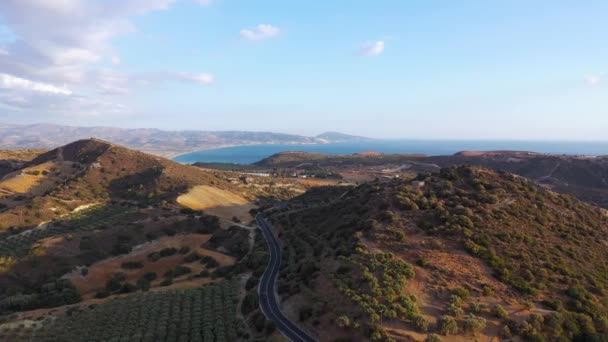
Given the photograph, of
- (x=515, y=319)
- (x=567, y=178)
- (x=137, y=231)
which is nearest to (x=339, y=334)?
(x=515, y=319)

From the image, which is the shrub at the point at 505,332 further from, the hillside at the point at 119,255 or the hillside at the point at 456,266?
the hillside at the point at 119,255

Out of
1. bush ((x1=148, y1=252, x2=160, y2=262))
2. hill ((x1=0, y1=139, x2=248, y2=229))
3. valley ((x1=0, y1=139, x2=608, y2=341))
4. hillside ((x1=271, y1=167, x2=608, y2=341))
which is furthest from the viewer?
hill ((x1=0, y1=139, x2=248, y2=229))

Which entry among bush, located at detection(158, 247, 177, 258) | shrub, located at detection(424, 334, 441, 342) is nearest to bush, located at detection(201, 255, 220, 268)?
bush, located at detection(158, 247, 177, 258)

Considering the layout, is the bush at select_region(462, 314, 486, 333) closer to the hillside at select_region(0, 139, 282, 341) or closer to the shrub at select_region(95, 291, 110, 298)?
the hillside at select_region(0, 139, 282, 341)

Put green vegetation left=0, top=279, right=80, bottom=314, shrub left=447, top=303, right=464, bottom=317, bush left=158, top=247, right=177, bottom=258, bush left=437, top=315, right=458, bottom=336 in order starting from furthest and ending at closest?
bush left=158, top=247, right=177, bottom=258, green vegetation left=0, top=279, right=80, bottom=314, shrub left=447, top=303, right=464, bottom=317, bush left=437, top=315, right=458, bottom=336

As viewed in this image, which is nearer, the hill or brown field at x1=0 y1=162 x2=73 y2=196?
the hill

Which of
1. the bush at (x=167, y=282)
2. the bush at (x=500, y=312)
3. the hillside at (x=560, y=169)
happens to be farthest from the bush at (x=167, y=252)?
the hillside at (x=560, y=169)

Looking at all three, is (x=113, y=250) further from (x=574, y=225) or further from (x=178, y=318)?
(x=574, y=225)

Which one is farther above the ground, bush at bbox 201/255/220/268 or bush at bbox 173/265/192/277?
bush at bbox 201/255/220/268
